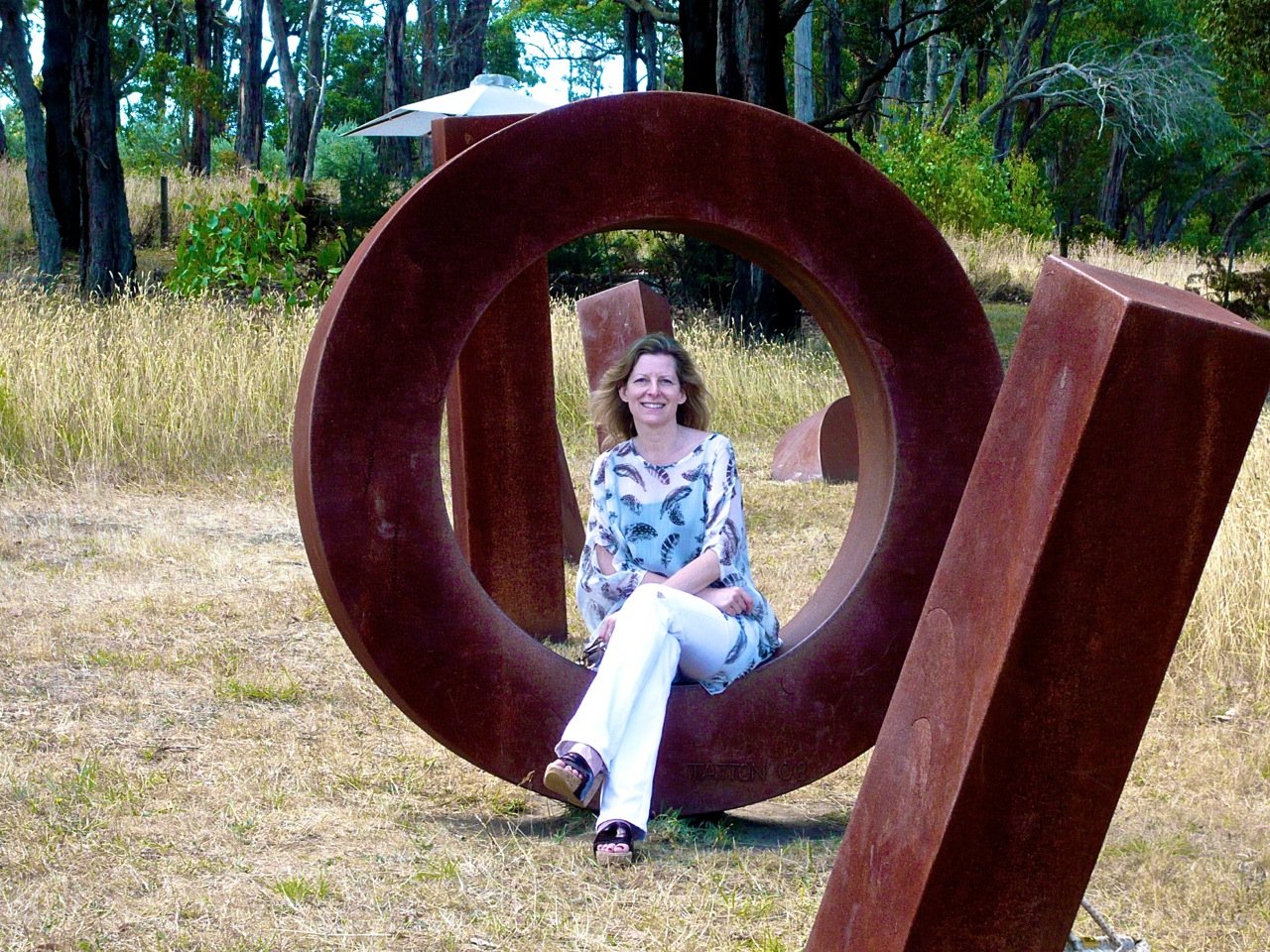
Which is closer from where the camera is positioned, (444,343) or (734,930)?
(734,930)

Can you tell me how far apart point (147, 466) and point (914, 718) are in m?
8.12

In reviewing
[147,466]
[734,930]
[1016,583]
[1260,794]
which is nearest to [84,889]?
[734,930]

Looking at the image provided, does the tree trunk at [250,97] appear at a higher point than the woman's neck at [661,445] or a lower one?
higher

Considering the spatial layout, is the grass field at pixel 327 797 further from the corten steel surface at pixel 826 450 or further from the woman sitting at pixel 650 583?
the corten steel surface at pixel 826 450

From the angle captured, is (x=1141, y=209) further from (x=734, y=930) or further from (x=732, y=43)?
(x=734, y=930)

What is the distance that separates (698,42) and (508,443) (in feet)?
34.4

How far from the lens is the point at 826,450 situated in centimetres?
1051

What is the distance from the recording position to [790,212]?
4535 millimetres

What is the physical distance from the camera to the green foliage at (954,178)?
26.1m

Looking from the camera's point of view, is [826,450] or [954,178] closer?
[826,450]

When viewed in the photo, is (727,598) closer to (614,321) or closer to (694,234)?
(694,234)

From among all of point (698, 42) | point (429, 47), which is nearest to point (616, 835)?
point (698, 42)

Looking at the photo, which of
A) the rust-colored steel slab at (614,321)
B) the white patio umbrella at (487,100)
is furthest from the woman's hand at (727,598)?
the white patio umbrella at (487,100)

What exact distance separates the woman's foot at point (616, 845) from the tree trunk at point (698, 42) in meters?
12.8
